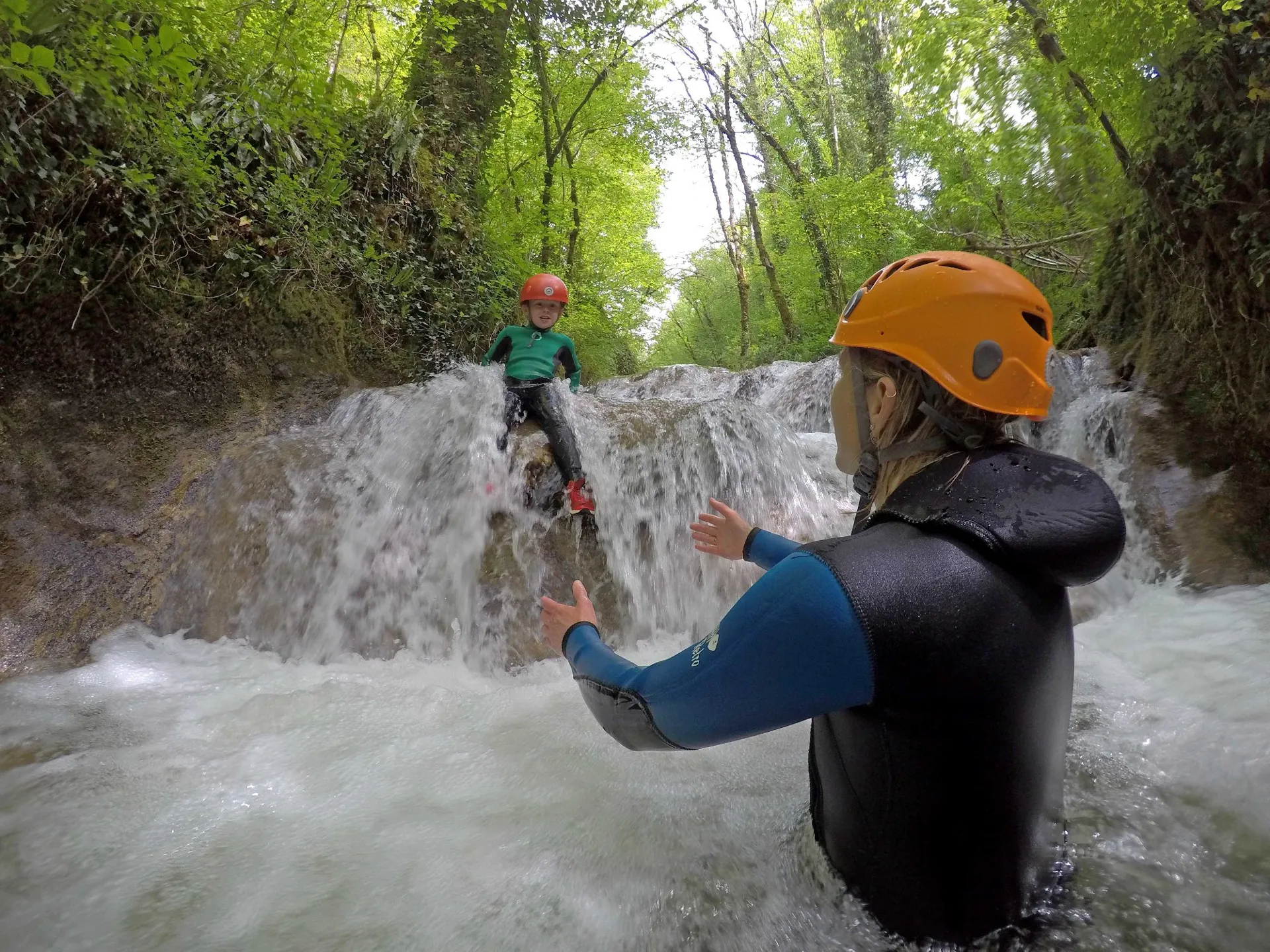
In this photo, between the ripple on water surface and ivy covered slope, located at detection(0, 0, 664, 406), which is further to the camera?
ivy covered slope, located at detection(0, 0, 664, 406)

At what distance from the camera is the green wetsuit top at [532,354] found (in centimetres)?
523

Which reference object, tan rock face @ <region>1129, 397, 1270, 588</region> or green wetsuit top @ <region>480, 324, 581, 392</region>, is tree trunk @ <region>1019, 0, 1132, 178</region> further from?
green wetsuit top @ <region>480, 324, 581, 392</region>

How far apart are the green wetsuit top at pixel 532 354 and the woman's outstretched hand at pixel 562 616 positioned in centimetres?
370

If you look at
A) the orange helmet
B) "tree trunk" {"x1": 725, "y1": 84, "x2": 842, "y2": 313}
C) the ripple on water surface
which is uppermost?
"tree trunk" {"x1": 725, "y1": 84, "x2": 842, "y2": 313}

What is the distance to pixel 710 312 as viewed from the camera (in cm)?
3123

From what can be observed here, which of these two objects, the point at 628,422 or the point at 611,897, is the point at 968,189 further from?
the point at 611,897

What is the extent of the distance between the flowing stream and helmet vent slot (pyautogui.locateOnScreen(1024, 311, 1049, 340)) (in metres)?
1.24

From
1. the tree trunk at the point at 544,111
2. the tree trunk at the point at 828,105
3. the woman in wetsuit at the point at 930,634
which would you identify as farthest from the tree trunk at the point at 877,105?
the woman in wetsuit at the point at 930,634

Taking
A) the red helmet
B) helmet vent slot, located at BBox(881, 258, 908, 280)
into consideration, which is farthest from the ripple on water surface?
the red helmet

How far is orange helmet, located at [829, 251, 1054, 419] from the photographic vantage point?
119 centimetres

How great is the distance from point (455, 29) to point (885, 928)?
11.4 metres

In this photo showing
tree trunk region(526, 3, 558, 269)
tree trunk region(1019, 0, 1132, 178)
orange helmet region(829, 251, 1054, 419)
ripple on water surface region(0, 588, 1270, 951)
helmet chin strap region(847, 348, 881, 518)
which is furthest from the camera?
tree trunk region(526, 3, 558, 269)

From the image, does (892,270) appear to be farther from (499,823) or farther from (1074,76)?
(1074,76)

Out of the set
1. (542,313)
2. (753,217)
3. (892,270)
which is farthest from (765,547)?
(753,217)
